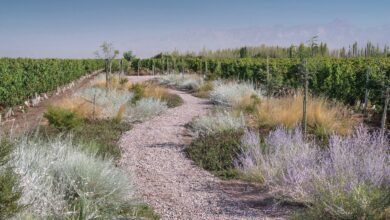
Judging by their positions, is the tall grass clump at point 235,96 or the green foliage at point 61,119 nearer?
the green foliage at point 61,119

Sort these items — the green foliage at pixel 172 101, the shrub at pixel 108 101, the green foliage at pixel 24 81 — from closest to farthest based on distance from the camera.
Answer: the shrub at pixel 108 101 → the green foliage at pixel 24 81 → the green foliage at pixel 172 101

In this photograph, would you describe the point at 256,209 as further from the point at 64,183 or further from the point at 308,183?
the point at 64,183

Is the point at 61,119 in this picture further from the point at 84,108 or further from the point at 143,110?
the point at 143,110

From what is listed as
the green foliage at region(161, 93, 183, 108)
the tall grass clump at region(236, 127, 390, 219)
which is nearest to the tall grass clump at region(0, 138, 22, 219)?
the tall grass clump at region(236, 127, 390, 219)

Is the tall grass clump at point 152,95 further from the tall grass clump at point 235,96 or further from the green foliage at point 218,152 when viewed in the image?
the green foliage at point 218,152

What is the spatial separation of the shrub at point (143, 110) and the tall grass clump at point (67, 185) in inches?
277

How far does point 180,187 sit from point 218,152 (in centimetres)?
200

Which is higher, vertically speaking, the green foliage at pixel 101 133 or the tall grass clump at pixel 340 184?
the tall grass clump at pixel 340 184

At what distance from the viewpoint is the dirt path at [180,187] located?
18.1ft

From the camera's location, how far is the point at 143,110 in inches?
542

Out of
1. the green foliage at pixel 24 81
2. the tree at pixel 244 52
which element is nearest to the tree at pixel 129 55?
the tree at pixel 244 52

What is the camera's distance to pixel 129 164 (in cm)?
799

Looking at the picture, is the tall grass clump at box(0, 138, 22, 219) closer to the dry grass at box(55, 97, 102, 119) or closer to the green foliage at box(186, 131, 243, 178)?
the green foliage at box(186, 131, 243, 178)

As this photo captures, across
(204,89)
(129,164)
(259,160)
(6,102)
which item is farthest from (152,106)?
(204,89)
